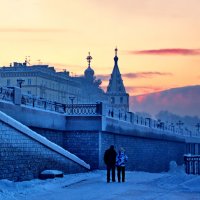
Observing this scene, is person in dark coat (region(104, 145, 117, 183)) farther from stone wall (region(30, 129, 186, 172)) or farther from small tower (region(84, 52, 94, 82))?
small tower (region(84, 52, 94, 82))

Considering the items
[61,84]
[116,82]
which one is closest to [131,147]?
[61,84]

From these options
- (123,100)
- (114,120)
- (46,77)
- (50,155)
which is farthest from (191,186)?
(123,100)

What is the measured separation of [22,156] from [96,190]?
4.01 metres

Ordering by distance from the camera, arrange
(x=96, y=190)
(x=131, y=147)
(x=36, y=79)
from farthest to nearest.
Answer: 1. (x=36, y=79)
2. (x=131, y=147)
3. (x=96, y=190)

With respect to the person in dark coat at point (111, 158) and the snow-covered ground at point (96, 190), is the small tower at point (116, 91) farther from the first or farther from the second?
the snow-covered ground at point (96, 190)

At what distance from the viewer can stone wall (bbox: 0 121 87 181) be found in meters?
20.9

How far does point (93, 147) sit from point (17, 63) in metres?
92.3

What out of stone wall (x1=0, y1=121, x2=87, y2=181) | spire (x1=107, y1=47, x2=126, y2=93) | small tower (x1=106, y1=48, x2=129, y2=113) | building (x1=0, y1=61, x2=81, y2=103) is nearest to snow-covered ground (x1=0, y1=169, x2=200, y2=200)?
stone wall (x1=0, y1=121, x2=87, y2=181)

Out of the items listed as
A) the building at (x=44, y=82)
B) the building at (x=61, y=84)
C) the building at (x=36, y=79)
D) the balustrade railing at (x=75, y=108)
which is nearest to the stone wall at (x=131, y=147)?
the balustrade railing at (x=75, y=108)

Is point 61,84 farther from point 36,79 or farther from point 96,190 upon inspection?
point 96,190

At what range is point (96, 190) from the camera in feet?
63.7

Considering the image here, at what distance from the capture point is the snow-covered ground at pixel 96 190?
17.4 meters

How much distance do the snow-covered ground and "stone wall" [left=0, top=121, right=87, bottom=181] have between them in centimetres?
59

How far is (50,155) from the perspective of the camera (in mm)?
24156
